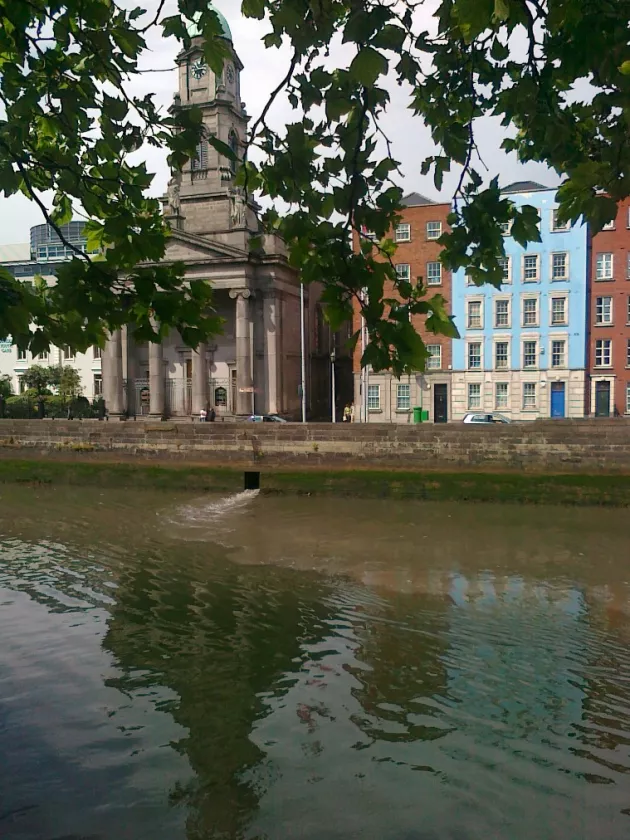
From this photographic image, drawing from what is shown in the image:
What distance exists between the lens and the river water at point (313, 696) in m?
4.98

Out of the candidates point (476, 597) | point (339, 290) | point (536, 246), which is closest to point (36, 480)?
point (476, 597)

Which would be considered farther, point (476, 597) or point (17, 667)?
point (476, 597)

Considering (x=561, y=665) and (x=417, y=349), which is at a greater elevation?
(x=417, y=349)

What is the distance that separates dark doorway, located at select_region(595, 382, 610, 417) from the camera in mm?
37531

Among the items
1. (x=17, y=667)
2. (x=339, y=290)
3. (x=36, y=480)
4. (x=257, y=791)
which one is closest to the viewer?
(x=339, y=290)

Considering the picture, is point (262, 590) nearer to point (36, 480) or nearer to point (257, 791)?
point (257, 791)

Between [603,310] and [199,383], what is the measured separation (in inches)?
913

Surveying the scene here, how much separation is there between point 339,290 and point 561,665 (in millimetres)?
5252

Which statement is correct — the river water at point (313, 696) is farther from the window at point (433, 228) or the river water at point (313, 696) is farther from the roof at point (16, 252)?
the roof at point (16, 252)

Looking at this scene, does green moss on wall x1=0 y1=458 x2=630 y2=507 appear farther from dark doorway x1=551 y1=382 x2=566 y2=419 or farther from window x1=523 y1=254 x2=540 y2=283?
window x1=523 y1=254 x2=540 y2=283

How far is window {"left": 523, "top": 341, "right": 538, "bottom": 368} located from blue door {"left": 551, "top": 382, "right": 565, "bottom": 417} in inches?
59.2

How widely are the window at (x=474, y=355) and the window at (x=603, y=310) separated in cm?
599

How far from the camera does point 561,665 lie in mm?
7773

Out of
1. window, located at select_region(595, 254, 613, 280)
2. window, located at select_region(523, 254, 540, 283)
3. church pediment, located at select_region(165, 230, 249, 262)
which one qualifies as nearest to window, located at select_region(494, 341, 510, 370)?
window, located at select_region(523, 254, 540, 283)
